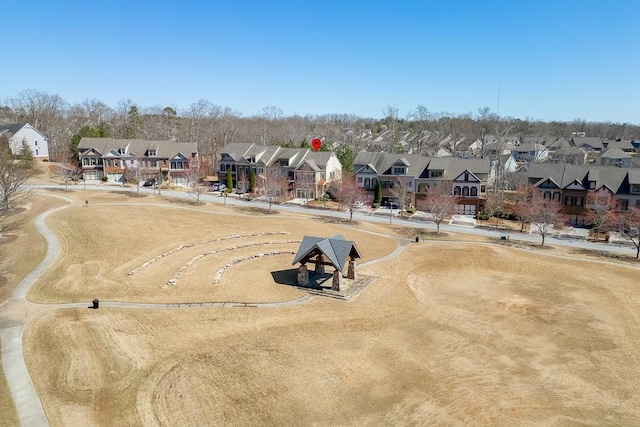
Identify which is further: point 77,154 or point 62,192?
point 77,154

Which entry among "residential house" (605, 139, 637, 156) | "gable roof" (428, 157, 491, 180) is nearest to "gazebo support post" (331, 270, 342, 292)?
"gable roof" (428, 157, 491, 180)

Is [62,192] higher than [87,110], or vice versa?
[87,110]

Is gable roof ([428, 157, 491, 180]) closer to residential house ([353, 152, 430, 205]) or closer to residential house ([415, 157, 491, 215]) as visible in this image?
residential house ([415, 157, 491, 215])

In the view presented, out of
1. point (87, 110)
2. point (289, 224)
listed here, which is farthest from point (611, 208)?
point (87, 110)

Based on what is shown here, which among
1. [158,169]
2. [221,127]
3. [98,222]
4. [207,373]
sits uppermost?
[221,127]

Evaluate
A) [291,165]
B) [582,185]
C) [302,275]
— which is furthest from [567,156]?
[302,275]

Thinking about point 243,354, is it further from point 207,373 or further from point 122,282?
point 122,282
